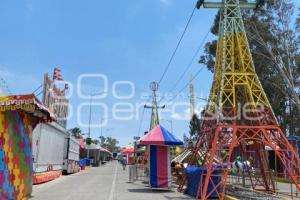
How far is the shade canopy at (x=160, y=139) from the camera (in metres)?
19.8

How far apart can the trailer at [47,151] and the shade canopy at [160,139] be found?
6381 millimetres

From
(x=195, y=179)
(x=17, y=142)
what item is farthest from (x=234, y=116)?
(x=17, y=142)

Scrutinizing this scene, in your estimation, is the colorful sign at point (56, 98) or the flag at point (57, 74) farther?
the flag at point (57, 74)

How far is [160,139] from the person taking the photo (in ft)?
65.6

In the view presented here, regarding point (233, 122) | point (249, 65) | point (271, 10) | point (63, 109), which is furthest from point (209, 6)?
point (63, 109)

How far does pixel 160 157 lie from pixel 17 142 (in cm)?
839

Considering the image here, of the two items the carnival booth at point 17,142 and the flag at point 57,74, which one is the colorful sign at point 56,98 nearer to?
the flag at point 57,74

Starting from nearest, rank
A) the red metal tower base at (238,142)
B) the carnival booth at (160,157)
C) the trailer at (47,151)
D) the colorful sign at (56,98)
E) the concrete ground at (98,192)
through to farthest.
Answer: the red metal tower base at (238,142) < the concrete ground at (98,192) < the carnival booth at (160,157) < the trailer at (47,151) < the colorful sign at (56,98)

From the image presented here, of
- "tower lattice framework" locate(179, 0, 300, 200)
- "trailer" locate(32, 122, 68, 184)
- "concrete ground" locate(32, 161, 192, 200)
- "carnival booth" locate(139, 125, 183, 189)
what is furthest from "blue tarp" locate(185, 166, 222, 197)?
"trailer" locate(32, 122, 68, 184)

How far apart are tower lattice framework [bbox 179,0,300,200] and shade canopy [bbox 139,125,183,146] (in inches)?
87.1

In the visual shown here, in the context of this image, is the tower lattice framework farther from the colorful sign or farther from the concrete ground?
the colorful sign

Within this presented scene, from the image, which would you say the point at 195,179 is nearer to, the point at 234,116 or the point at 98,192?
the point at 234,116

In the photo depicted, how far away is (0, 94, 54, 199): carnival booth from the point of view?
11.9 m

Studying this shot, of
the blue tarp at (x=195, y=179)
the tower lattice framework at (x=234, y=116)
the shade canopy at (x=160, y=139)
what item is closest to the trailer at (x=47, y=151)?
the shade canopy at (x=160, y=139)
